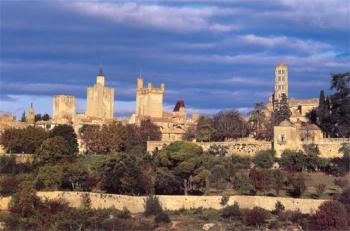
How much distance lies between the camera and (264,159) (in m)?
50.7

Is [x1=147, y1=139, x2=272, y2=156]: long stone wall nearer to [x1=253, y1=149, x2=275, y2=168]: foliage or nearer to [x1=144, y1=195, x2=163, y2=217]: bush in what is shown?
[x1=253, y1=149, x2=275, y2=168]: foliage

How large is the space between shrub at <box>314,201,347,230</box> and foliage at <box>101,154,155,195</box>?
384 inches

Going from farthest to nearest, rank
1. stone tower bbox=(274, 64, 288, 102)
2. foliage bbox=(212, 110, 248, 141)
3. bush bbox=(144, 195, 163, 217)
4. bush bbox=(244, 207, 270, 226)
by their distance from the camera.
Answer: stone tower bbox=(274, 64, 288, 102)
foliage bbox=(212, 110, 248, 141)
bush bbox=(144, 195, 163, 217)
bush bbox=(244, 207, 270, 226)

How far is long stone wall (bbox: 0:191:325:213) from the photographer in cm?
3772

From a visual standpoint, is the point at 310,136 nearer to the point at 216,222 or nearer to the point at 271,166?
the point at 271,166

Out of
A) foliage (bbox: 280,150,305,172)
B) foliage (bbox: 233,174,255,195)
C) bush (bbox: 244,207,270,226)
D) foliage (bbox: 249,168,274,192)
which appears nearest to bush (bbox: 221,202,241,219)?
bush (bbox: 244,207,270,226)

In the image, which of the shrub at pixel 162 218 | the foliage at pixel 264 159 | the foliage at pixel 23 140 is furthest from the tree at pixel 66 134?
the shrub at pixel 162 218

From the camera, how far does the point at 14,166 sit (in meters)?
49.2

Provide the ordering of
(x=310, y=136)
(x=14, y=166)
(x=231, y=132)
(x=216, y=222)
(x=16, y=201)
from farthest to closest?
1. (x=231, y=132)
2. (x=310, y=136)
3. (x=14, y=166)
4. (x=16, y=201)
5. (x=216, y=222)

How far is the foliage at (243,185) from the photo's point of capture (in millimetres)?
40250

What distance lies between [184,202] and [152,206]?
5.93ft

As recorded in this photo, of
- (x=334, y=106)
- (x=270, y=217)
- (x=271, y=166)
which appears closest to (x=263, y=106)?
(x=334, y=106)

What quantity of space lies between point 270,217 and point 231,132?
97.6 feet

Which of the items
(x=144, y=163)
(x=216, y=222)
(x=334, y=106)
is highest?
(x=334, y=106)
